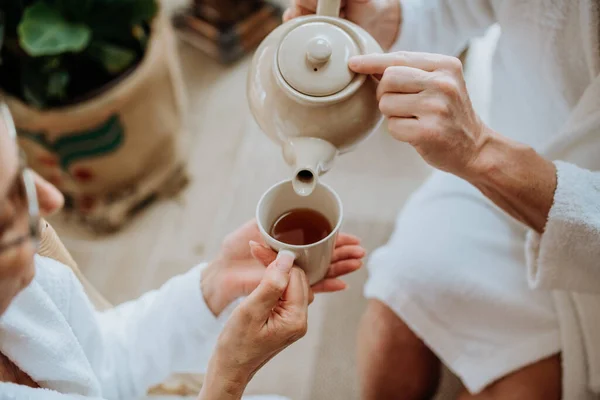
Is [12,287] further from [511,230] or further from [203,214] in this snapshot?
[203,214]

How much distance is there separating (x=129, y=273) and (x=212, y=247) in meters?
0.24

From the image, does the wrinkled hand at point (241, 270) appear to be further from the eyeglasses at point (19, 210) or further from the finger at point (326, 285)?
the eyeglasses at point (19, 210)

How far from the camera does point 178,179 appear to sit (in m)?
1.76

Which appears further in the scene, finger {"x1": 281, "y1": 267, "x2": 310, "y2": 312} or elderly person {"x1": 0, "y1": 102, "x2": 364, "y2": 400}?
finger {"x1": 281, "y1": 267, "x2": 310, "y2": 312}

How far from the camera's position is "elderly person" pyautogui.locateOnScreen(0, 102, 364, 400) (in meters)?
0.50

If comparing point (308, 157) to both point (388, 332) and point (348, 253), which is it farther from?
point (388, 332)

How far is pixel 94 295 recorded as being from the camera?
91cm

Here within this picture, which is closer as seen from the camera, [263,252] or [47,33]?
[263,252]

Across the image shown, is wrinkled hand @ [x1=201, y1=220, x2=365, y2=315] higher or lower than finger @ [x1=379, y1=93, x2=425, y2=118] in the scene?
lower

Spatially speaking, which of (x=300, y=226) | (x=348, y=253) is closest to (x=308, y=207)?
(x=300, y=226)

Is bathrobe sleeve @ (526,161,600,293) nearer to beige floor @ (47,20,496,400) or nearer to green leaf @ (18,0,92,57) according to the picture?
beige floor @ (47,20,496,400)

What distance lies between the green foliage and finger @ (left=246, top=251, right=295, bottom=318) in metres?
0.87

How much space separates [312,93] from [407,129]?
0.13 meters

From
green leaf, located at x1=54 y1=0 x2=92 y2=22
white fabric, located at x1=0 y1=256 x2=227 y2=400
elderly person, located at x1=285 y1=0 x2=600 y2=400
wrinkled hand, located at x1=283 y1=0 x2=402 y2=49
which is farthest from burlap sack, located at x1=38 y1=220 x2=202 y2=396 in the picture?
green leaf, located at x1=54 y1=0 x2=92 y2=22
